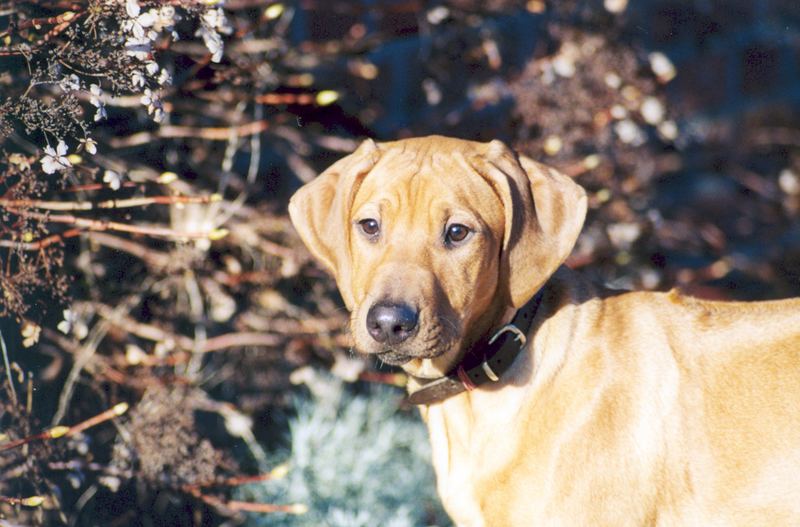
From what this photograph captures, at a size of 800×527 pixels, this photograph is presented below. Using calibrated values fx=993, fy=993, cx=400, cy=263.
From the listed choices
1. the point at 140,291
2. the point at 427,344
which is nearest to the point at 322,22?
the point at 140,291

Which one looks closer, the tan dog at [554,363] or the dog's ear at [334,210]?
the tan dog at [554,363]

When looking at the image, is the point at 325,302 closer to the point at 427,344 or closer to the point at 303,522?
the point at 303,522

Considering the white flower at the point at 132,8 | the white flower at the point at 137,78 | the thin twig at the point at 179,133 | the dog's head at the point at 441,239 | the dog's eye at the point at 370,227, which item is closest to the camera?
the white flower at the point at 132,8

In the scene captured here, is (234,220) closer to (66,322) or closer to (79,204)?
(79,204)

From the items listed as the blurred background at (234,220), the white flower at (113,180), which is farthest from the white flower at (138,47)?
the white flower at (113,180)

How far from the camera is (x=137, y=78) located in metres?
2.70

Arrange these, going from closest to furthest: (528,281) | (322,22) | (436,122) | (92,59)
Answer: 1. (92,59)
2. (528,281)
3. (436,122)
4. (322,22)

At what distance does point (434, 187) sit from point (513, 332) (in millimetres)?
499

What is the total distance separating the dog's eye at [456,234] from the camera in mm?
2947

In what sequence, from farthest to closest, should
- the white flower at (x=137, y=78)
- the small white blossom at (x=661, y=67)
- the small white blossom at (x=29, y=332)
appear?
1. the small white blossom at (x=661, y=67)
2. the small white blossom at (x=29, y=332)
3. the white flower at (x=137, y=78)

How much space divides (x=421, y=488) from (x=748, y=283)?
3.42 metres

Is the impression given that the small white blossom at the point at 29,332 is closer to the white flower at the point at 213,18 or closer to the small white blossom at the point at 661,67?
the white flower at the point at 213,18

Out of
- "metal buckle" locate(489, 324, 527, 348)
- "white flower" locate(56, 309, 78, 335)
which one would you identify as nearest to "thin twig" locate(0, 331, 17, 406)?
"white flower" locate(56, 309, 78, 335)

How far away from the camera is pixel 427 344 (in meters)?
2.78
